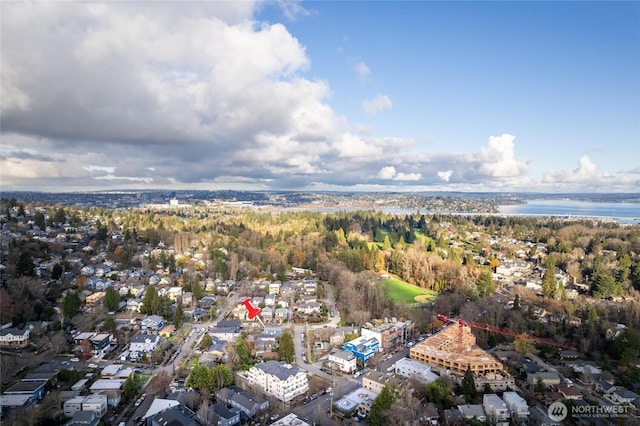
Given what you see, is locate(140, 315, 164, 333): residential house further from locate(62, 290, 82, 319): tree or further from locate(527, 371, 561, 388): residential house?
locate(527, 371, 561, 388): residential house

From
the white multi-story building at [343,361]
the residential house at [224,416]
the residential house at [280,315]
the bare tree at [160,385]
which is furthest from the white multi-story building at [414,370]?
the bare tree at [160,385]

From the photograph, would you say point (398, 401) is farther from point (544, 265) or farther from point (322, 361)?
point (544, 265)

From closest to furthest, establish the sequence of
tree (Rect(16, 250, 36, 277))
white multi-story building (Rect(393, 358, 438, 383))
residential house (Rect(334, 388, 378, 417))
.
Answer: residential house (Rect(334, 388, 378, 417)) < white multi-story building (Rect(393, 358, 438, 383)) < tree (Rect(16, 250, 36, 277))

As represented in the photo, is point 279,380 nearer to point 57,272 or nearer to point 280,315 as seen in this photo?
point 280,315

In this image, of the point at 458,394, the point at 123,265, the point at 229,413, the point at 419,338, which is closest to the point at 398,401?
the point at 458,394

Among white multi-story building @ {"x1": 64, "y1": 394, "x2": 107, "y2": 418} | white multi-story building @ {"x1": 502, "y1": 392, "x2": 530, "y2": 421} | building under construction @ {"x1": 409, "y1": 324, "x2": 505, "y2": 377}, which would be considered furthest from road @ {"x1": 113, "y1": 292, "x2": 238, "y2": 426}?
white multi-story building @ {"x1": 502, "y1": 392, "x2": 530, "y2": 421}

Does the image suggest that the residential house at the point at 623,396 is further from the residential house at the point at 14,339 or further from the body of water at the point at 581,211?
the body of water at the point at 581,211
